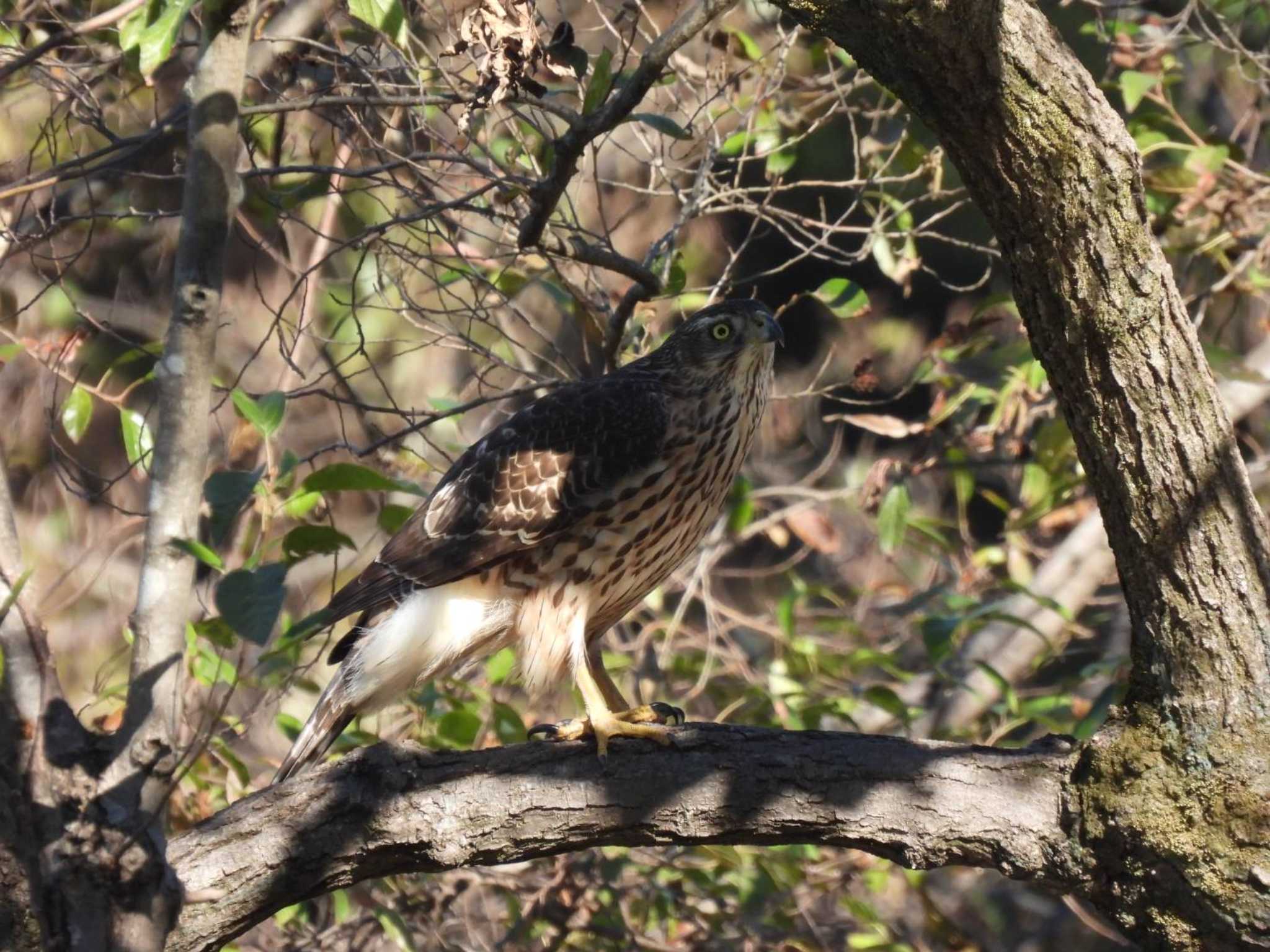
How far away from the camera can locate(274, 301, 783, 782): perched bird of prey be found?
12.8 feet

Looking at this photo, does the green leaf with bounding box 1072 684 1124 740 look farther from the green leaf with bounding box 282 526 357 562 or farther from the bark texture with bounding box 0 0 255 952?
the bark texture with bounding box 0 0 255 952

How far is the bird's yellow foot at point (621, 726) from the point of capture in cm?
327

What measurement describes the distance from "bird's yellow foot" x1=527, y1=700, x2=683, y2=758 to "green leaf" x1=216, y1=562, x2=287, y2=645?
0.83 meters

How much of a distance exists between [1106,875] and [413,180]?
2774 mm

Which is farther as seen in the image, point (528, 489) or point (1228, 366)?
point (1228, 366)

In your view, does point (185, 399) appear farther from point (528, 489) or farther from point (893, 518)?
point (893, 518)

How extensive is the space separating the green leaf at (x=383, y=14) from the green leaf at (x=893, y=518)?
223 centimetres

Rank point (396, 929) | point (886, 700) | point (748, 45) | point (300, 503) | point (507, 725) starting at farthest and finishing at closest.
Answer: point (886, 700) → point (507, 725) → point (748, 45) → point (396, 929) → point (300, 503)

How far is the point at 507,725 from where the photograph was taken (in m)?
4.44

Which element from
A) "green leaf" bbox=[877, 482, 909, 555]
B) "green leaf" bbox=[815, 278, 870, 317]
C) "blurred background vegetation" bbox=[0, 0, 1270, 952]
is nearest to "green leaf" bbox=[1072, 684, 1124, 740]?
"blurred background vegetation" bbox=[0, 0, 1270, 952]

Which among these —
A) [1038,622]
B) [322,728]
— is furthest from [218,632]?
[1038,622]

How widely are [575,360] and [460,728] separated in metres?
2.55

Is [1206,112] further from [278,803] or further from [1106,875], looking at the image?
[278,803]

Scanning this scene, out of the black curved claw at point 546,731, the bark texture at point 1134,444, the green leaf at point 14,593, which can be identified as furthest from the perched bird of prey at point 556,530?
the green leaf at point 14,593
